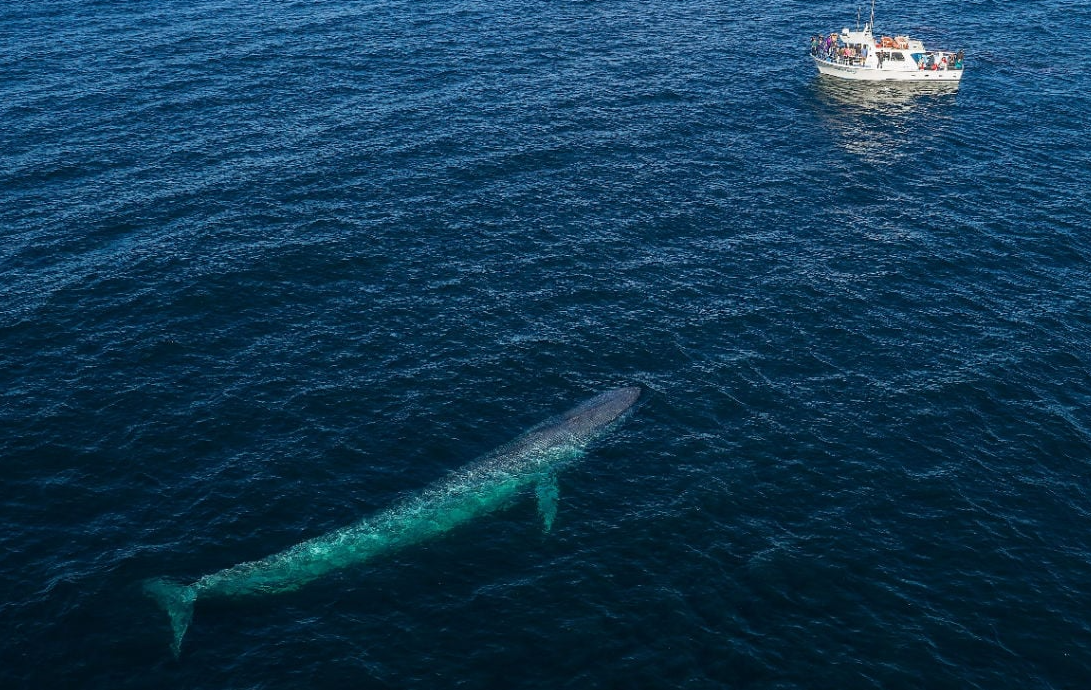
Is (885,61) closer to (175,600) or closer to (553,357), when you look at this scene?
(553,357)

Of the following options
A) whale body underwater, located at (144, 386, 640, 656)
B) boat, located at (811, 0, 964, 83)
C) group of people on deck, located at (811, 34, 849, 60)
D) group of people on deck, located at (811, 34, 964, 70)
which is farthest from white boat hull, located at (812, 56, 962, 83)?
whale body underwater, located at (144, 386, 640, 656)

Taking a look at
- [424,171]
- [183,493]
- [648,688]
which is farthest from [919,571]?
[424,171]

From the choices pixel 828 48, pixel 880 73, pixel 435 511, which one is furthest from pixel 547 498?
pixel 828 48

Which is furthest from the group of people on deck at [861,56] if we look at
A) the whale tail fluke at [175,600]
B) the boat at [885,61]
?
the whale tail fluke at [175,600]

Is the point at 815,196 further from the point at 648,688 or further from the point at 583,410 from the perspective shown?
the point at 648,688

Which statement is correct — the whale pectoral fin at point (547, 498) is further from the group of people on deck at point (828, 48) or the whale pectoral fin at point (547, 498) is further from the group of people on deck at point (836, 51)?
the group of people on deck at point (828, 48)

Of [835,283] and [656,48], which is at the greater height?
[656,48]

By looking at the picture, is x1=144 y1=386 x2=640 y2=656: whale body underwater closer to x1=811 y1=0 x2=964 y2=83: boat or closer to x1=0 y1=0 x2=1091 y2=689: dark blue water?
x1=0 y1=0 x2=1091 y2=689: dark blue water
